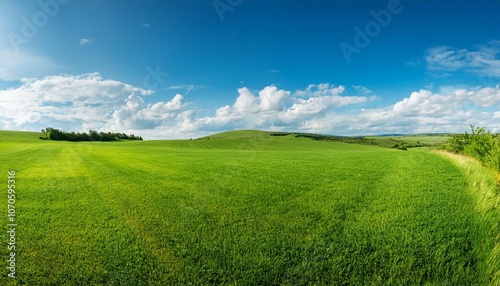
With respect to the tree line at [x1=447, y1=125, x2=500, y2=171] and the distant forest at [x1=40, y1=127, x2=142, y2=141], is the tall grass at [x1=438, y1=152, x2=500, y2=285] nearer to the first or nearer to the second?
the tree line at [x1=447, y1=125, x2=500, y2=171]

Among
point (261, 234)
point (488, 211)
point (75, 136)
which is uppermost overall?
point (75, 136)

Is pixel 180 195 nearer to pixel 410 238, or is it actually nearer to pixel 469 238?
pixel 410 238

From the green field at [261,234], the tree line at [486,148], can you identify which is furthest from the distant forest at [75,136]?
the tree line at [486,148]

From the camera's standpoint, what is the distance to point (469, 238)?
7.09 m

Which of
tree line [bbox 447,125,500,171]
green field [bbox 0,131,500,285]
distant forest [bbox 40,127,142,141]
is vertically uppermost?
distant forest [bbox 40,127,142,141]

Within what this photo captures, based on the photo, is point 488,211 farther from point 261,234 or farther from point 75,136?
point 75,136

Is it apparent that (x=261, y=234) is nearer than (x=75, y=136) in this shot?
Yes

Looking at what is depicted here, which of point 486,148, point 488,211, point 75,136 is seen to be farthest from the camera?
point 75,136

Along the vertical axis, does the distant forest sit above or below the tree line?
above

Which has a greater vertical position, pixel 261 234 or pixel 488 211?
pixel 488 211

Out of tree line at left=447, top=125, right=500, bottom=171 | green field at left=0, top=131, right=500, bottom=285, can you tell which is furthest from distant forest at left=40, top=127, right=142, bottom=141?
tree line at left=447, top=125, right=500, bottom=171

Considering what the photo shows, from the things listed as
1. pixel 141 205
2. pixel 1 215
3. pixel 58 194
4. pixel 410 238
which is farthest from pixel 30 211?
pixel 410 238

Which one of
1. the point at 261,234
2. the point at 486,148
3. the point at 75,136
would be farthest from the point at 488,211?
the point at 75,136

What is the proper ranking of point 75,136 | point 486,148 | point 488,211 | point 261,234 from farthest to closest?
point 75,136 < point 486,148 < point 488,211 < point 261,234
